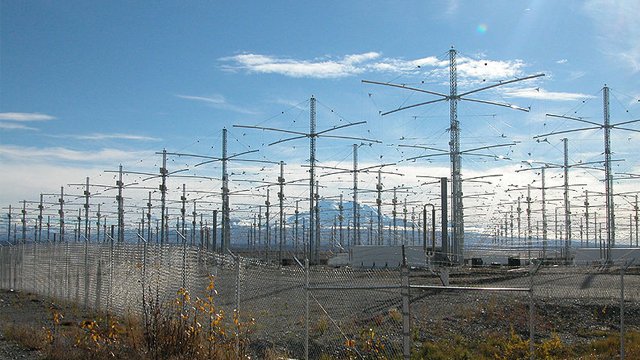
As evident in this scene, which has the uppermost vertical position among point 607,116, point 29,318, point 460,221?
point 607,116

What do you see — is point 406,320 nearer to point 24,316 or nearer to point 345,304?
point 345,304

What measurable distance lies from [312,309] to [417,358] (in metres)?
7.34

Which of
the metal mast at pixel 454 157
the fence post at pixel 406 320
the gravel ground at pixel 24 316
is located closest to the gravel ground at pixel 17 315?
the gravel ground at pixel 24 316

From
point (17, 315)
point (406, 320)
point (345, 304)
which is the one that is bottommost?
point (17, 315)

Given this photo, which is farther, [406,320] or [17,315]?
[17,315]

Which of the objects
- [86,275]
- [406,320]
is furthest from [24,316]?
[406,320]

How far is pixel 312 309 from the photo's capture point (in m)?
18.6

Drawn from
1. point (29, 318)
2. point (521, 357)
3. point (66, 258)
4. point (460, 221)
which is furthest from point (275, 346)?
point (460, 221)

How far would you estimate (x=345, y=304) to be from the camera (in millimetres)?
18734

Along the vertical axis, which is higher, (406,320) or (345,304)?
(406,320)

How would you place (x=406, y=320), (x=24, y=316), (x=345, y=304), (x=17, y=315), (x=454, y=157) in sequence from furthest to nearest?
(x=454, y=157) < (x=17, y=315) < (x=24, y=316) < (x=345, y=304) < (x=406, y=320)

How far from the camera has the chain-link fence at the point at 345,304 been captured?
11930mm

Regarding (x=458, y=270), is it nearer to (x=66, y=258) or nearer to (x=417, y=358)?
(x=66, y=258)

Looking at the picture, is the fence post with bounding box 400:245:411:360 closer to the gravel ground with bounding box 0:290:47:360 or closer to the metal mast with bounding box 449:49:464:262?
the gravel ground with bounding box 0:290:47:360
